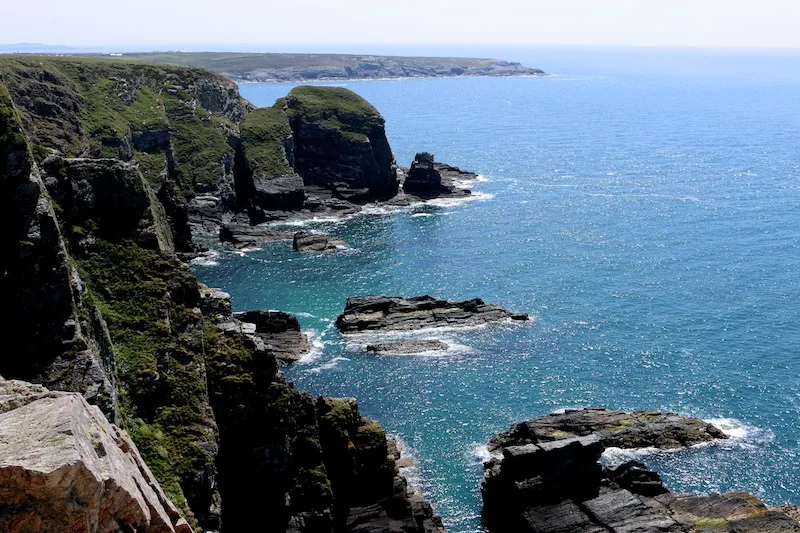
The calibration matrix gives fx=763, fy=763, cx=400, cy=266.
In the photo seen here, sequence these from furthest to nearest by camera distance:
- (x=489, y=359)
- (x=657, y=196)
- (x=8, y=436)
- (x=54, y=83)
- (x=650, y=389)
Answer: (x=657, y=196), (x=54, y=83), (x=489, y=359), (x=650, y=389), (x=8, y=436)

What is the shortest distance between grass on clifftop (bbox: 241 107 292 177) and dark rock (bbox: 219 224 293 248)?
75.6 feet

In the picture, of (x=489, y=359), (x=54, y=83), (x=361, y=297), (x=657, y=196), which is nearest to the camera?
(x=489, y=359)

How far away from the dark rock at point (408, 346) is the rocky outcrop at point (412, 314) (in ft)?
17.1

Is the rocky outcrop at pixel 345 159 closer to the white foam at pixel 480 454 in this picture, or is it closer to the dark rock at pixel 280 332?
the dark rock at pixel 280 332

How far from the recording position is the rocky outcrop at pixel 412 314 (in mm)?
109000

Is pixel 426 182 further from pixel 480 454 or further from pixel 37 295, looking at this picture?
pixel 37 295

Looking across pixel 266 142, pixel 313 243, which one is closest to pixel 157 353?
pixel 313 243

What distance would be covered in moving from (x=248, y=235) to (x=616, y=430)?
308ft

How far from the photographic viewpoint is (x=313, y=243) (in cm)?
14838

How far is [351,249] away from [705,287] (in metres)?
63.9

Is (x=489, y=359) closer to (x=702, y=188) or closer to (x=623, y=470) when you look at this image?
(x=623, y=470)

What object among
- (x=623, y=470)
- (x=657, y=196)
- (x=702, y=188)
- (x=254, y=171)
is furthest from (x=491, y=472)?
(x=702, y=188)

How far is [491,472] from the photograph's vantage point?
233ft

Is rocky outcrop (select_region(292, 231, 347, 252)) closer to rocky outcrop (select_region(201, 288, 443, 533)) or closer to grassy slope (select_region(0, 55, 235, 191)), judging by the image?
grassy slope (select_region(0, 55, 235, 191))
